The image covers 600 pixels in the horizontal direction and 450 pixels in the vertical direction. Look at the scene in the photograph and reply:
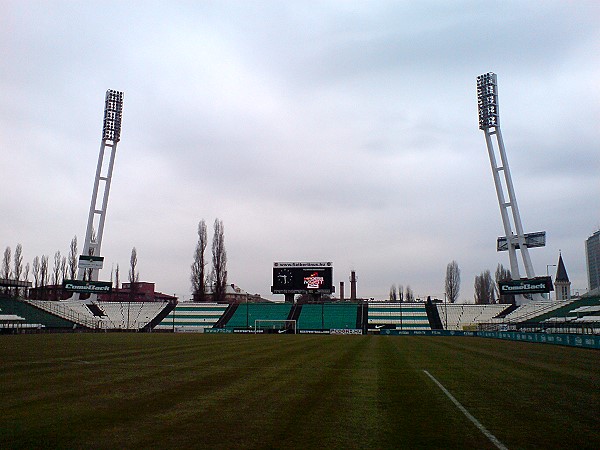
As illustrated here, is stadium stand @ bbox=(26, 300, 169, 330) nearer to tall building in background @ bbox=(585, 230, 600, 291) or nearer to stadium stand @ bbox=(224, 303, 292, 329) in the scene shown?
stadium stand @ bbox=(224, 303, 292, 329)

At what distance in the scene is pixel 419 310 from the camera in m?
91.0

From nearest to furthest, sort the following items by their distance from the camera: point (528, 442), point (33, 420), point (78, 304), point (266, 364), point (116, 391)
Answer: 1. point (528, 442)
2. point (33, 420)
3. point (116, 391)
4. point (266, 364)
5. point (78, 304)

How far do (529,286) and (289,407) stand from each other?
74918 mm

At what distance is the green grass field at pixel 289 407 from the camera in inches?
331

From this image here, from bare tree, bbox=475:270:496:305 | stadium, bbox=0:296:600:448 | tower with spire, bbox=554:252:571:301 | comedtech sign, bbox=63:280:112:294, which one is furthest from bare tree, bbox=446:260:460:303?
stadium, bbox=0:296:600:448

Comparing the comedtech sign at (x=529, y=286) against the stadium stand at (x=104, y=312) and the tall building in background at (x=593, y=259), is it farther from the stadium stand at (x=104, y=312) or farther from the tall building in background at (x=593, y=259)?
the tall building in background at (x=593, y=259)

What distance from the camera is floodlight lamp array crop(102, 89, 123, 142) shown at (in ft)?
266

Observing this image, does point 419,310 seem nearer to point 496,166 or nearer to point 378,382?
point 496,166

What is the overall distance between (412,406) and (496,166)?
7221 centimetres

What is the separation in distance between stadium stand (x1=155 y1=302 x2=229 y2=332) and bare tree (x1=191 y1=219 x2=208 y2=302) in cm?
272

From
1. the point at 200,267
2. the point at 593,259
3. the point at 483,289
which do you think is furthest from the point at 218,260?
the point at 593,259

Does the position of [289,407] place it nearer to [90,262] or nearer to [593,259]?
[90,262]

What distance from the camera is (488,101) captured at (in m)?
78.1

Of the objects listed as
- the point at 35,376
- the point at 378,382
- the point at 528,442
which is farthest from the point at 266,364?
the point at 528,442
